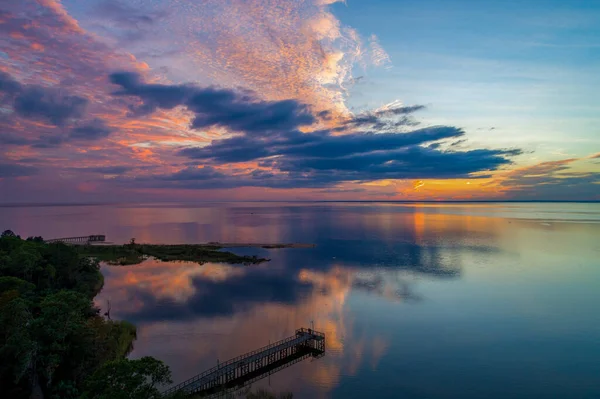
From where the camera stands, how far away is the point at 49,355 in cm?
2252

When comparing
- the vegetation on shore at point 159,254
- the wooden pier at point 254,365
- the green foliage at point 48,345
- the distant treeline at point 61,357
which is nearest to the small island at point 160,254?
the vegetation on shore at point 159,254

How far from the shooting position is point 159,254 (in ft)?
269

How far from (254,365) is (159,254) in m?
58.5

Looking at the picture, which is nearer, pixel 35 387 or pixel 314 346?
pixel 35 387

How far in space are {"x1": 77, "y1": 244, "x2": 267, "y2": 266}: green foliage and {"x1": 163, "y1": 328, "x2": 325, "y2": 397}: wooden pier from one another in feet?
138

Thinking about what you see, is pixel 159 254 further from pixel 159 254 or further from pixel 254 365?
pixel 254 365

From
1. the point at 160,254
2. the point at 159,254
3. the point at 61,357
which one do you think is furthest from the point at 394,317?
the point at 159,254

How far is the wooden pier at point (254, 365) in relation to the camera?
2680 cm

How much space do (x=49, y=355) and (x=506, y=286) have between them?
189 ft

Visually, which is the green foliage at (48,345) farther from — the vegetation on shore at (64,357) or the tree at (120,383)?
the tree at (120,383)

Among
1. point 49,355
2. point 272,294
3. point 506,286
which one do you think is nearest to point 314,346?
point 272,294

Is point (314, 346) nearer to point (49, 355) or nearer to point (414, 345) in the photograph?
point (414, 345)

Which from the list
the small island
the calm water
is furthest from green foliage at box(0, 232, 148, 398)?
the small island

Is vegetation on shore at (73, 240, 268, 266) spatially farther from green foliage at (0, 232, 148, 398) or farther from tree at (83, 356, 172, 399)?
tree at (83, 356, 172, 399)
